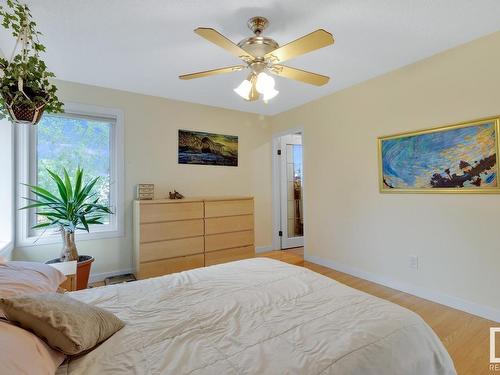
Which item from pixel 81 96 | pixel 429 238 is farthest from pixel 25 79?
pixel 429 238

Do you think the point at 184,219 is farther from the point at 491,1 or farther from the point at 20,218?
the point at 491,1

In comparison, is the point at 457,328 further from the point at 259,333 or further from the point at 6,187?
the point at 6,187

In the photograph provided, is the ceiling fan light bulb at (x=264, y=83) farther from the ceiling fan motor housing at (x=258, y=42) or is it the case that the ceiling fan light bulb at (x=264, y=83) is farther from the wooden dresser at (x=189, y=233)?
the wooden dresser at (x=189, y=233)

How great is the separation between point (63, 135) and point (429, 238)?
4115mm

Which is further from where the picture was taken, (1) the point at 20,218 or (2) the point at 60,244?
(2) the point at 60,244

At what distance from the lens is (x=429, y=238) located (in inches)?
102

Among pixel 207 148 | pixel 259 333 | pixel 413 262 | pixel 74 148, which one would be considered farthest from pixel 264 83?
pixel 74 148

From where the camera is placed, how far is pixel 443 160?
8.04 ft

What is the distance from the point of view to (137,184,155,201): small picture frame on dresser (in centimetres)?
328

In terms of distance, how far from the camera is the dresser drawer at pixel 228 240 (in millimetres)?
3432

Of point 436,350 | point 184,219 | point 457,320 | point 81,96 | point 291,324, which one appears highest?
point 81,96

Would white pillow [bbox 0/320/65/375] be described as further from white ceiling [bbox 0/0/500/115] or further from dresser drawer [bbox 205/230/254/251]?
dresser drawer [bbox 205/230/254/251]


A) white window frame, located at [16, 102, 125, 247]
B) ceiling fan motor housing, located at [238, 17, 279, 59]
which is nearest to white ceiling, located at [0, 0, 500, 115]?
ceiling fan motor housing, located at [238, 17, 279, 59]

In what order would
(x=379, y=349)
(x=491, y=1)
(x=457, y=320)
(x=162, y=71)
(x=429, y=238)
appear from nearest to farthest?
(x=379, y=349), (x=491, y=1), (x=457, y=320), (x=429, y=238), (x=162, y=71)
